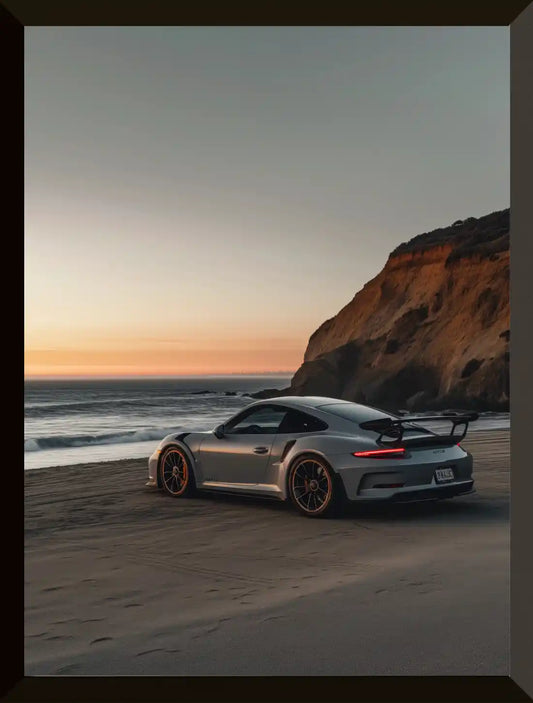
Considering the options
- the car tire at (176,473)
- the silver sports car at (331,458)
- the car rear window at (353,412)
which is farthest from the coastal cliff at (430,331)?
the silver sports car at (331,458)

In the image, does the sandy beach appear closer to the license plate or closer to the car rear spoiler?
the license plate

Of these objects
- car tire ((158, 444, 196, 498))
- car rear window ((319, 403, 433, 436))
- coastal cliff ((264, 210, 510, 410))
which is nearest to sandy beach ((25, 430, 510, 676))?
car tire ((158, 444, 196, 498))

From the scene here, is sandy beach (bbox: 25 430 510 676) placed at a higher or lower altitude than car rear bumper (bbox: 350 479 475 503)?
lower

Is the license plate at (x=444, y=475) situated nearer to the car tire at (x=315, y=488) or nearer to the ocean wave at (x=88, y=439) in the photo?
the car tire at (x=315, y=488)

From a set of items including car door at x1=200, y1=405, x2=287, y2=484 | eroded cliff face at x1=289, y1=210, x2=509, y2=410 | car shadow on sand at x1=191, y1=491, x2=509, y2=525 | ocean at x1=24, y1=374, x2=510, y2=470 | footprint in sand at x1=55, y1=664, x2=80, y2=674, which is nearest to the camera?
footprint in sand at x1=55, y1=664, x2=80, y2=674

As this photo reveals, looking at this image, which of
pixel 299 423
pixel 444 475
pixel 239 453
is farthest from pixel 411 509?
pixel 239 453

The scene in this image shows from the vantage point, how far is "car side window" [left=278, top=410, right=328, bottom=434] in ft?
33.8

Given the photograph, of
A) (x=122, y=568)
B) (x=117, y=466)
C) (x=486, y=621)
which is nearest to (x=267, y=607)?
(x=486, y=621)

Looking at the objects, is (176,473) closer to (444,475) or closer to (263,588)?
Answer: (444,475)

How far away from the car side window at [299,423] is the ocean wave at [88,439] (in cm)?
1477

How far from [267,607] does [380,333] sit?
57885 millimetres

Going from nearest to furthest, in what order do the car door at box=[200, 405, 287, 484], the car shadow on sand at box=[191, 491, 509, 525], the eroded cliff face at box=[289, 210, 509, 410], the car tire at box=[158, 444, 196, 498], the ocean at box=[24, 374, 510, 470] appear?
the car shadow on sand at box=[191, 491, 509, 525] → the car door at box=[200, 405, 287, 484] → the car tire at box=[158, 444, 196, 498] → the ocean at box=[24, 374, 510, 470] → the eroded cliff face at box=[289, 210, 509, 410]

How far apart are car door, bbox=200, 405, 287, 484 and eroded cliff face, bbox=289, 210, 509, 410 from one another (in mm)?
36546
